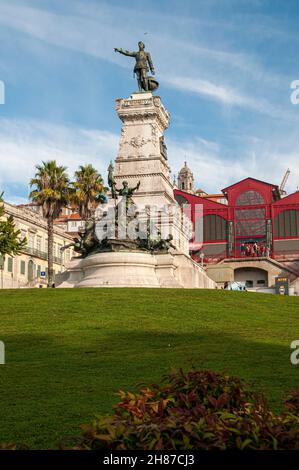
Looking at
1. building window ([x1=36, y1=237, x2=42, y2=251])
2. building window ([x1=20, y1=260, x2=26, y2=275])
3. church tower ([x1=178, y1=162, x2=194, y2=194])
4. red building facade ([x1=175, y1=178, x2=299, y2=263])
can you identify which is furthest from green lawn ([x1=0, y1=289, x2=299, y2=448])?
church tower ([x1=178, y1=162, x2=194, y2=194])

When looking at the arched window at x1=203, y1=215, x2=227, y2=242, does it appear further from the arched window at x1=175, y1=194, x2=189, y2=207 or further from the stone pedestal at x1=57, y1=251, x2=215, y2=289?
the stone pedestal at x1=57, y1=251, x2=215, y2=289

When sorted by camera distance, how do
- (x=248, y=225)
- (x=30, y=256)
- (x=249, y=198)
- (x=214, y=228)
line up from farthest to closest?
(x=249, y=198), (x=214, y=228), (x=248, y=225), (x=30, y=256)

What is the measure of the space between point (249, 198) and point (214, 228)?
738 cm

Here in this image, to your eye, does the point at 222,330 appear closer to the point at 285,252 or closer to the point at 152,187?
the point at 152,187

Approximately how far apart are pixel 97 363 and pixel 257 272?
6966cm

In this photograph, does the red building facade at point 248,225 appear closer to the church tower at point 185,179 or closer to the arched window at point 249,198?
Answer: the arched window at point 249,198

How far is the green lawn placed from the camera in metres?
11.6

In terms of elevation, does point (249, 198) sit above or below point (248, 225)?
above

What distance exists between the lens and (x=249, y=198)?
3652 inches

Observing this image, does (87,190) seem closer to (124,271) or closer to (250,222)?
(124,271)

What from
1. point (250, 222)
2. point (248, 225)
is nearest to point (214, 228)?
point (248, 225)

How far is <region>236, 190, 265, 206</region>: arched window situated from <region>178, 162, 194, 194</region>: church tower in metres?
70.0

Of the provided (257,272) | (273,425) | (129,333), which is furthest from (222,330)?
(257,272)

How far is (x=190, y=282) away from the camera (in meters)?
42.1
